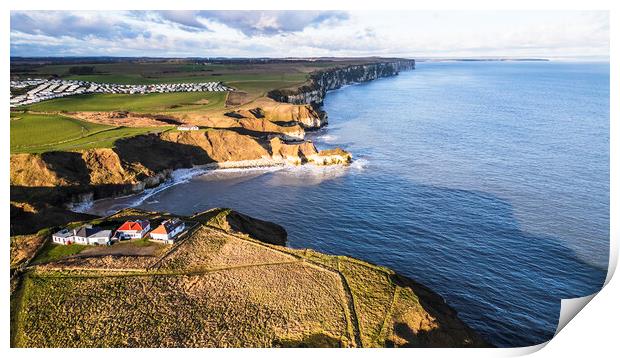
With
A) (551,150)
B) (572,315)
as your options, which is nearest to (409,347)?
(572,315)

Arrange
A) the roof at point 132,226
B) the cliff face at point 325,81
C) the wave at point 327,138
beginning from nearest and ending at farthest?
the roof at point 132,226 → the wave at point 327,138 → the cliff face at point 325,81

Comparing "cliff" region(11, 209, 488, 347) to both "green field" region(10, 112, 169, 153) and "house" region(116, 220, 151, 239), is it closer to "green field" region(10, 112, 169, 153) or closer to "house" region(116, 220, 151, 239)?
"house" region(116, 220, 151, 239)

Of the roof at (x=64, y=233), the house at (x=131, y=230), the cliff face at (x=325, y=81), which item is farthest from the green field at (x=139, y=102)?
the house at (x=131, y=230)

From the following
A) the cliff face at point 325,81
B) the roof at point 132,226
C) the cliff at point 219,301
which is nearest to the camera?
the cliff at point 219,301

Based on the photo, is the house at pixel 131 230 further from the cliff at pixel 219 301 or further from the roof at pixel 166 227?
the roof at pixel 166 227

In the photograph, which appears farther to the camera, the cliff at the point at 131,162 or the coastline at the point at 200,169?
the coastline at the point at 200,169

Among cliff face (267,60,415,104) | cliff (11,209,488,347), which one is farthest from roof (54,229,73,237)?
cliff face (267,60,415,104)
